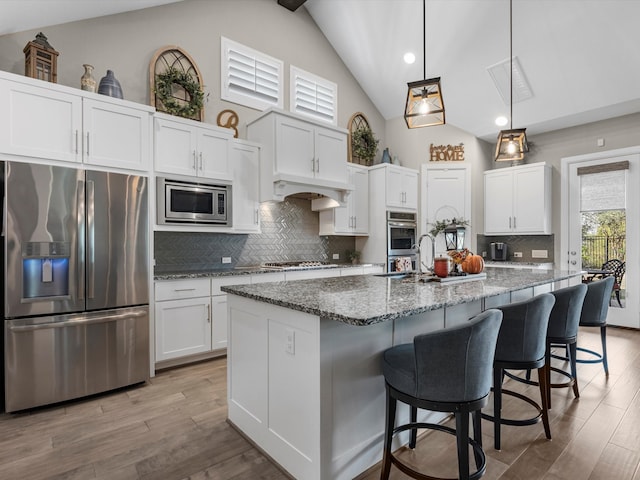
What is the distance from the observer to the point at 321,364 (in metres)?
1.63

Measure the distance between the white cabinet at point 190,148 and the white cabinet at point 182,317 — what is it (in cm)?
115

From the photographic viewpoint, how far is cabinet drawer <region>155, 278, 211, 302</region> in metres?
3.23

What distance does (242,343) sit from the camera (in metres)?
2.21

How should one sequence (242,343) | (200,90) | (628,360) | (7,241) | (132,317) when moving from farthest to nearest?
(200,90) < (628,360) < (132,317) < (7,241) < (242,343)

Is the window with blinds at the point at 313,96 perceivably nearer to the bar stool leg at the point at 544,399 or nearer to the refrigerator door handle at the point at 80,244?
the refrigerator door handle at the point at 80,244

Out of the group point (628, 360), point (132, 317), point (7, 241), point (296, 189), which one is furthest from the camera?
point (296, 189)

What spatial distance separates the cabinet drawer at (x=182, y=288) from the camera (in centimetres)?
323

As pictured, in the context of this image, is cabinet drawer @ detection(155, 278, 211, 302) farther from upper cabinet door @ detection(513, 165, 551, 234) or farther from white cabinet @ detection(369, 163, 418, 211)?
upper cabinet door @ detection(513, 165, 551, 234)

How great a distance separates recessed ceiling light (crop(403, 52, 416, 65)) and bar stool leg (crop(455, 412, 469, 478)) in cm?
511

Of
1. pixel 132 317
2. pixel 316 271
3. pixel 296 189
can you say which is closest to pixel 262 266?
pixel 316 271

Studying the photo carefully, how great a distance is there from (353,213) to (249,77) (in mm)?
2377

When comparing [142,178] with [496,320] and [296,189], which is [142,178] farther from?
[496,320]

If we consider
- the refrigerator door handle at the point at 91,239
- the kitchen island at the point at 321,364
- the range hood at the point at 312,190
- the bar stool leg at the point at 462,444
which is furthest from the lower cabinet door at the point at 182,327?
the bar stool leg at the point at 462,444

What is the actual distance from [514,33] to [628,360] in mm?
3921
